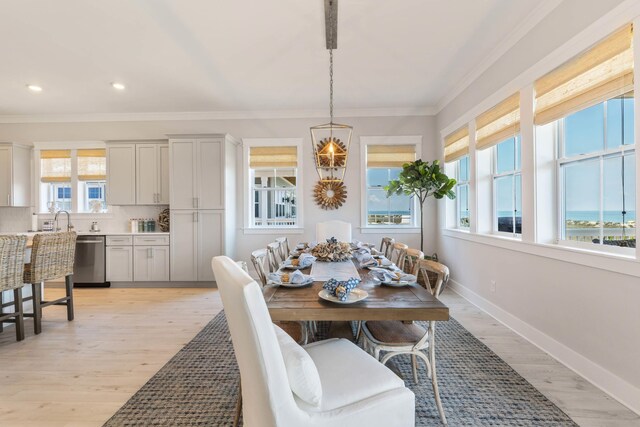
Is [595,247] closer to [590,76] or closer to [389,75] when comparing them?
[590,76]

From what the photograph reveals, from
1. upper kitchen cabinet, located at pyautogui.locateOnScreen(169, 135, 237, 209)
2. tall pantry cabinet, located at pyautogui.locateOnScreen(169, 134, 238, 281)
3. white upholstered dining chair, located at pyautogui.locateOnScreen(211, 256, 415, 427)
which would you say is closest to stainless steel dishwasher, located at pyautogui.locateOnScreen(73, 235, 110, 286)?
tall pantry cabinet, located at pyautogui.locateOnScreen(169, 134, 238, 281)

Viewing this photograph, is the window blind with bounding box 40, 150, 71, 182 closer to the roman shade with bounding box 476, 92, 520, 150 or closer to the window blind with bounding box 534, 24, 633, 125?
the roman shade with bounding box 476, 92, 520, 150

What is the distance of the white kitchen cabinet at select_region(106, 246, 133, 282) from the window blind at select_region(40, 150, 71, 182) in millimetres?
→ 1740

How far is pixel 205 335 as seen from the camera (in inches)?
119

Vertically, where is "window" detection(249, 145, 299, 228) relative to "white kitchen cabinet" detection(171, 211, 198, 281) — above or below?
above

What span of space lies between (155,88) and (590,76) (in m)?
4.81

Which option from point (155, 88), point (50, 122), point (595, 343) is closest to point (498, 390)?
point (595, 343)

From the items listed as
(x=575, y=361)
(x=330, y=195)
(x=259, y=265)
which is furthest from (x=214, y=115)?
(x=575, y=361)

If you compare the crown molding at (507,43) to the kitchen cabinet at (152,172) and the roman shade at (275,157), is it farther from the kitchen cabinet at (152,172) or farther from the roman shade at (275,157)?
the kitchen cabinet at (152,172)

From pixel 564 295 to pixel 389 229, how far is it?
2981mm

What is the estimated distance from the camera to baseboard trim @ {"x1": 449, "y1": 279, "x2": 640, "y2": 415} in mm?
1891

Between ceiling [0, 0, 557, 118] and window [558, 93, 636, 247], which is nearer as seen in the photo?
window [558, 93, 636, 247]

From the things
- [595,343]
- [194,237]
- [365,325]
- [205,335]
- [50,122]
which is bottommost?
[205,335]

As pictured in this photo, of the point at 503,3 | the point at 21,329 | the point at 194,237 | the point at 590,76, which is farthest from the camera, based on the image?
the point at 194,237
